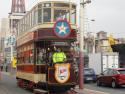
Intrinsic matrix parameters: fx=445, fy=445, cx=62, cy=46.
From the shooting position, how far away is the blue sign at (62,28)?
2158 cm

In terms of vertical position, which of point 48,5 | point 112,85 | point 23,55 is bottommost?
point 112,85

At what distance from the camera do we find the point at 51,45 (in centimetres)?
2256

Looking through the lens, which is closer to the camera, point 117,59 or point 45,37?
point 45,37

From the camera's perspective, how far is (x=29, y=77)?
25562 millimetres

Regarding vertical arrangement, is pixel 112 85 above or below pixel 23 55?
below

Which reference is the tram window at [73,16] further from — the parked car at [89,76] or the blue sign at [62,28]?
the parked car at [89,76]

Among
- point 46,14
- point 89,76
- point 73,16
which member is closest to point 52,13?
point 46,14

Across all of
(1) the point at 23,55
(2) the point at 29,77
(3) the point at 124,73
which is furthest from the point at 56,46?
(3) the point at 124,73

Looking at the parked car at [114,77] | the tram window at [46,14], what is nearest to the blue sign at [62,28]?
the tram window at [46,14]

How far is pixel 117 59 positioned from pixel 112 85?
41.3 feet

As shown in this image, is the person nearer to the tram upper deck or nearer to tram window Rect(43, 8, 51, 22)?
the tram upper deck

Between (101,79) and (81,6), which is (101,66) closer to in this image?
(101,79)

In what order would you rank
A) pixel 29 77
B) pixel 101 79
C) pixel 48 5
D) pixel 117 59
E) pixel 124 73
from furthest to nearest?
1. pixel 117 59
2. pixel 101 79
3. pixel 124 73
4. pixel 29 77
5. pixel 48 5

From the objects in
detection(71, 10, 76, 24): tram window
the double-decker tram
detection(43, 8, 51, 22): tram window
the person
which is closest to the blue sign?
the double-decker tram
